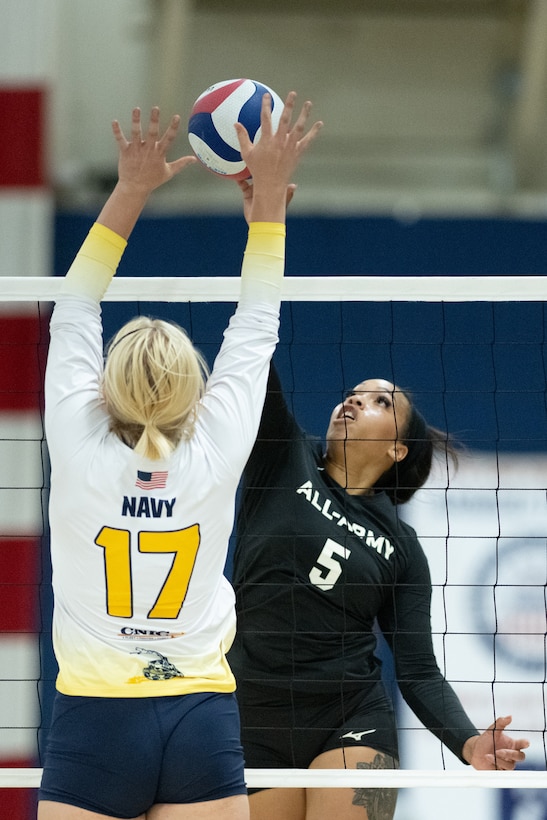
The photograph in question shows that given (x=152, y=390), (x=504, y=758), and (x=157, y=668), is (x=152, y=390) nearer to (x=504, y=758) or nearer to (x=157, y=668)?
(x=157, y=668)

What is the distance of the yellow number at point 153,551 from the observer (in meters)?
1.85

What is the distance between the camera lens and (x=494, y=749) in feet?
8.94

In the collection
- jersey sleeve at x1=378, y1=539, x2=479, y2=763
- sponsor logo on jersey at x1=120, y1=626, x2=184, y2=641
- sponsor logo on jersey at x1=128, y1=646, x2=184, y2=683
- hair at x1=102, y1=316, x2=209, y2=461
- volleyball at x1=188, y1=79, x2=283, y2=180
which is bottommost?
jersey sleeve at x1=378, y1=539, x2=479, y2=763

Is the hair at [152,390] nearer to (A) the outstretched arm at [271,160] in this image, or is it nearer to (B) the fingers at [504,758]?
(A) the outstretched arm at [271,160]

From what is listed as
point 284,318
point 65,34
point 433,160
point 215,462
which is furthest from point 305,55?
point 215,462

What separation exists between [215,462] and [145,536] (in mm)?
177

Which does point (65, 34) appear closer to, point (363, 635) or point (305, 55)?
point (305, 55)

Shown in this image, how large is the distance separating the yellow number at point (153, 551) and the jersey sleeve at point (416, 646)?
3.96 feet

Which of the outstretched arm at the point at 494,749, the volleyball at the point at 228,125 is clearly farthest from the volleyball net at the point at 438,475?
the volleyball at the point at 228,125

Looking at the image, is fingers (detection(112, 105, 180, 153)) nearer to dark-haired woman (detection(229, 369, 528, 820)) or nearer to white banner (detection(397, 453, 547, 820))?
dark-haired woman (detection(229, 369, 528, 820))

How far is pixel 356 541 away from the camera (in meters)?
3.07

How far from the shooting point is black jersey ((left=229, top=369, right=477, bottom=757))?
3004 millimetres

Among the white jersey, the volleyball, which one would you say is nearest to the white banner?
the volleyball

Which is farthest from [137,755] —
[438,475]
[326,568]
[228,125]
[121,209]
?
[438,475]
